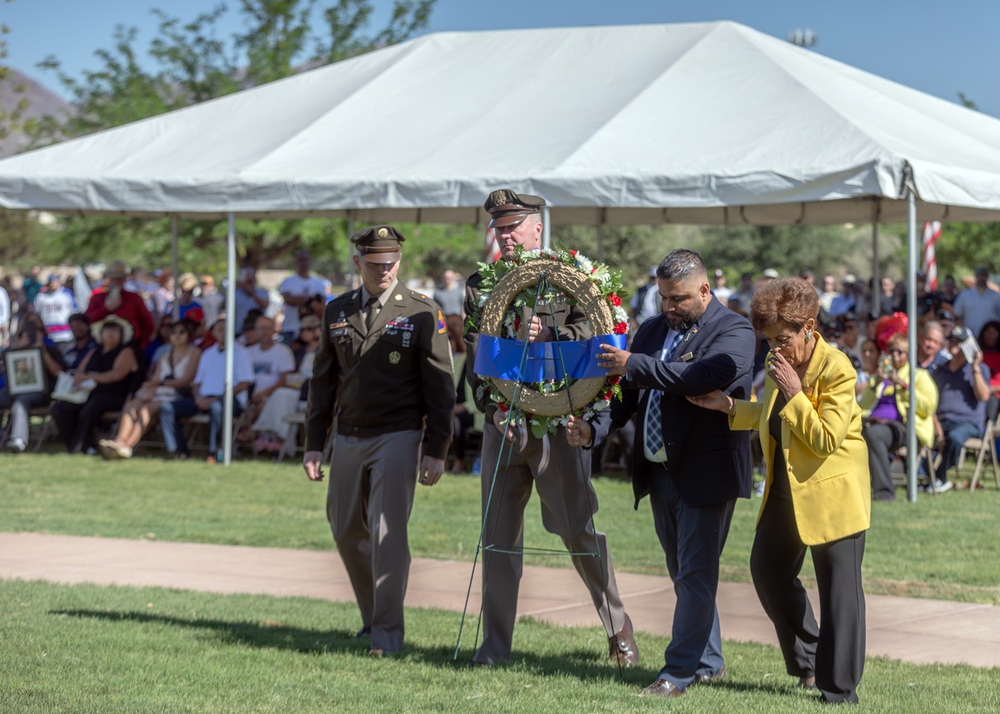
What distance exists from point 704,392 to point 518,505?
1.30 metres

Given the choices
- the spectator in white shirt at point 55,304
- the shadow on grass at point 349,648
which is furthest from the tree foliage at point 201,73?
the shadow on grass at point 349,648

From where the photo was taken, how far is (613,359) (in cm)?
601

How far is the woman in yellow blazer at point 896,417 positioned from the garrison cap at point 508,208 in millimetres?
6820

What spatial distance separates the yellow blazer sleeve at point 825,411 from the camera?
5566 mm

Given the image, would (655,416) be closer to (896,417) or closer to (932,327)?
(896,417)

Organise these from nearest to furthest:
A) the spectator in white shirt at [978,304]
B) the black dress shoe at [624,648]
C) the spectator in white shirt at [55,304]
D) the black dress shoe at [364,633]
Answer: the black dress shoe at [624,648], the black dress shoe at [364,633], the spectator in white shirt at [978,304], the spectator in white shirt at [55,304]

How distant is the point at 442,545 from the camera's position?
34.5 feet

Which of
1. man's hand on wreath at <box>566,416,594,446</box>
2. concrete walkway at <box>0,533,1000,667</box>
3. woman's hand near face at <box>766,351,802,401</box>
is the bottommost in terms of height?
concrete walkway at <box>0,533,1000,667</box>

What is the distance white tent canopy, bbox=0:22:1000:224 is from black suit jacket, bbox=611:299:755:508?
660 cm

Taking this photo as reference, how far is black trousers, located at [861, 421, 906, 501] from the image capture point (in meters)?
12.5

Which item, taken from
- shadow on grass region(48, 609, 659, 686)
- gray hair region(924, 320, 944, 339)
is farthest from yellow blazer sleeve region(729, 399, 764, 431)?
gray hair region(924, 320, 944, 339)

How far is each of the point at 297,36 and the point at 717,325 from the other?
29.8 m

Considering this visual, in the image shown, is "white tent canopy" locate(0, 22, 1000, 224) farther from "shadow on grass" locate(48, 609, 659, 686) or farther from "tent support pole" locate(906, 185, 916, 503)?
"shadow on grass" locate(48, 609, 659, 686)

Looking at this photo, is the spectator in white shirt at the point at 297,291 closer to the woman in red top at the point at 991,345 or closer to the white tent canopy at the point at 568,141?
the white tent canopy at the point at 568,141
